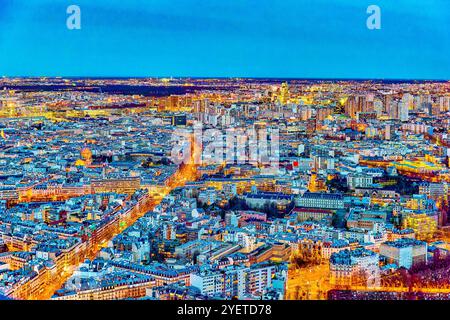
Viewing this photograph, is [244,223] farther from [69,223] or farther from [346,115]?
[346,115]

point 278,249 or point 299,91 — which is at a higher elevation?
point 299,91

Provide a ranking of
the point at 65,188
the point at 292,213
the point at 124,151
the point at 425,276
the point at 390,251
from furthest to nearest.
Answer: the point at 124,151 → the point at 65,188 → the point at 292,213 → the point at 390,251 → the point at 425,276

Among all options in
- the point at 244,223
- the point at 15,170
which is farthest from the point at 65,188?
the point at 244,223

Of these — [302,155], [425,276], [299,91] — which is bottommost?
[425,276]

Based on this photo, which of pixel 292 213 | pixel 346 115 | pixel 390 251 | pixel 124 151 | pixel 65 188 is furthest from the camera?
pixel 346 115

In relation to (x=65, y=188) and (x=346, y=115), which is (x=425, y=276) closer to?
(x=65, y=188)

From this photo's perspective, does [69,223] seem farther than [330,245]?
Yes
